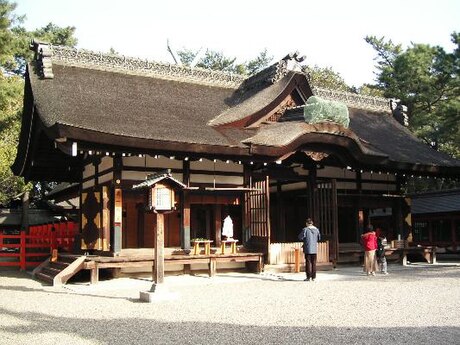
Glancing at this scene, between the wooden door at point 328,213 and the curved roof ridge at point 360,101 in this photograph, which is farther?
the curved roof ridge at point 360,101

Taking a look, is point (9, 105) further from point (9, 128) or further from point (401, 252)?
point (401, 252)

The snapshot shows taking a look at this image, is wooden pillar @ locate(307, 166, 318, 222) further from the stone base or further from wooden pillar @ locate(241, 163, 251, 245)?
the stone base

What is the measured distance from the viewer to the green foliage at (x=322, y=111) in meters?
15.6

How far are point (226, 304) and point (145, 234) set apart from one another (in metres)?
8.78

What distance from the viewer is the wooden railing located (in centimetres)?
1445

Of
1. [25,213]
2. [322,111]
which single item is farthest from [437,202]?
[25,213]

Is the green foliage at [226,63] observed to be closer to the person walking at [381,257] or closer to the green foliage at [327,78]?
the green foliage at [327,78]

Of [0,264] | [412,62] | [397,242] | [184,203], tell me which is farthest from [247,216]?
[412,62]

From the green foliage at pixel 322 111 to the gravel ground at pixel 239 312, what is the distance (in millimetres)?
5383

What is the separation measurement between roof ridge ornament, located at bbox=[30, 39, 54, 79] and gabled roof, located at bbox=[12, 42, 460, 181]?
0.03 meters

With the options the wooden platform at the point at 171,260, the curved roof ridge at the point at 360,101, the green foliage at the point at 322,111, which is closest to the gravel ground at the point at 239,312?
the wooden platform at the point at 171,260

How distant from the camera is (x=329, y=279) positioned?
1277 cm

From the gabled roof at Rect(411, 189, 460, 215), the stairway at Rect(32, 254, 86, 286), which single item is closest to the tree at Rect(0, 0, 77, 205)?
the stairway at Rect(32, 254, 86, 286)

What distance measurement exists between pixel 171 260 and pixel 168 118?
4264 mm
